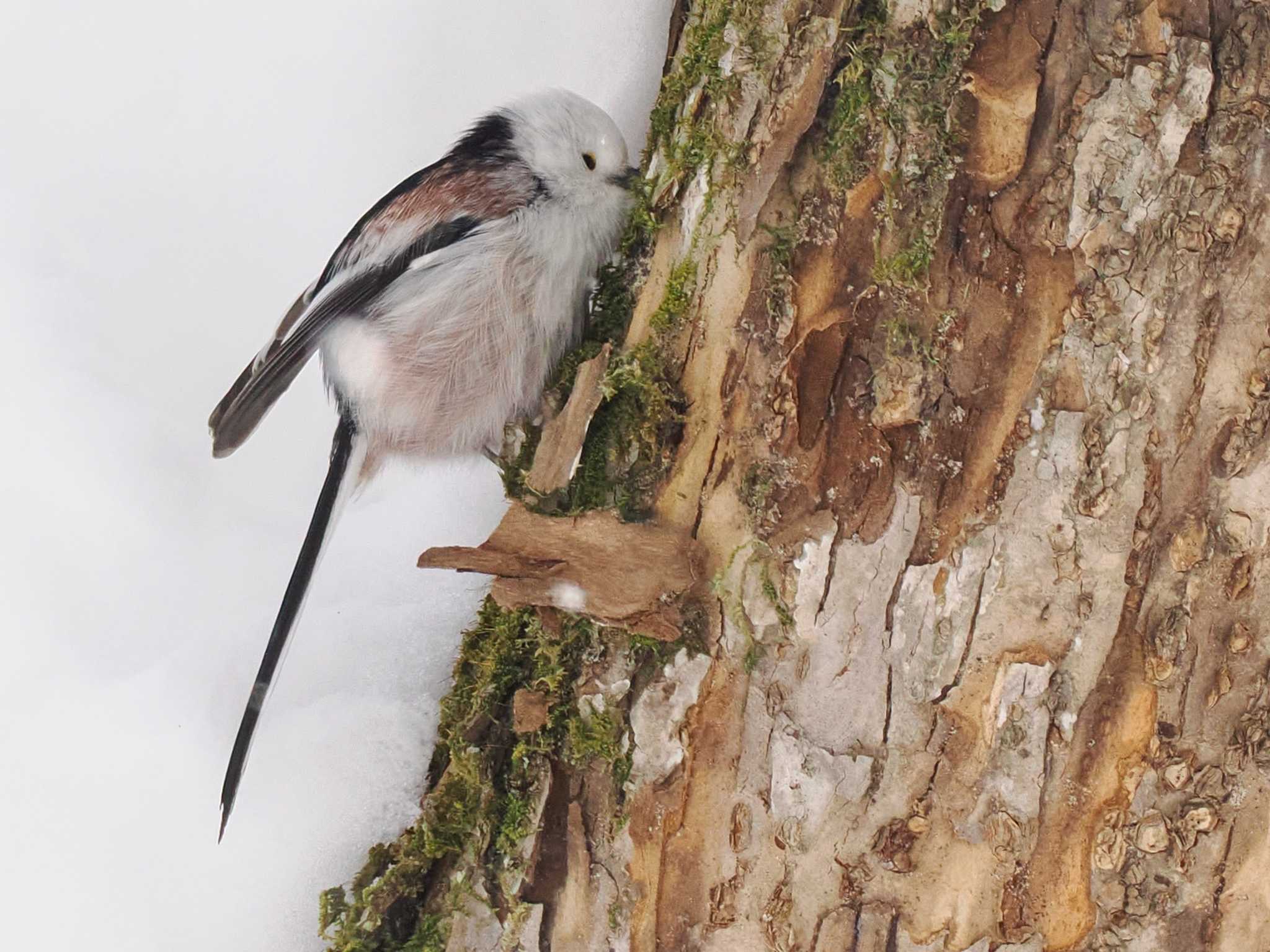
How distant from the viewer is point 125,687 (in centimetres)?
184

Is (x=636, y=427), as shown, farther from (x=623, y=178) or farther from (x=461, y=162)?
(x=461, y=162)

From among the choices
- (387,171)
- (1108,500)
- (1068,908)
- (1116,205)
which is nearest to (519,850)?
(1068,908)

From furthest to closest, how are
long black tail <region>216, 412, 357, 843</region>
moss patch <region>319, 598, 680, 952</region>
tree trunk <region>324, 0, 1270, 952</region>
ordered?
long black tail <region>216, 412, 357, 843</region>
moss patch <region>319, 598, 680, 952</region>
tree trunk <region>324, 0, 1270, 952</region>

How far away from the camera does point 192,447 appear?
2.01 meters

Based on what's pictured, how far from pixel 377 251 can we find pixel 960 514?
1.23 m

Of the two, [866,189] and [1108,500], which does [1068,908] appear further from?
[866,189]

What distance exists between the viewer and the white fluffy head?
6.17 feet

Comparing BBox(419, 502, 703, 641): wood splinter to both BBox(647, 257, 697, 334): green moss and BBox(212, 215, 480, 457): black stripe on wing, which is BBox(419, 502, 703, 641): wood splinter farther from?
BBox(212, 215, 480, 457): black stripe on wing

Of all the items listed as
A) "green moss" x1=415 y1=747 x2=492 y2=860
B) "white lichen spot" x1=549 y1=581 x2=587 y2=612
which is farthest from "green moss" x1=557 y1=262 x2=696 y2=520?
"green moss" x1=415 y1=747 x2=492 y2=860

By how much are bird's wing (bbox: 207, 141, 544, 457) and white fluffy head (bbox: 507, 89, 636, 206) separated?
0.14 feet

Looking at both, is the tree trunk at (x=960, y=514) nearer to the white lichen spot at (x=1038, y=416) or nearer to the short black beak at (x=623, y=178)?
the white lichen spot at (x=1038, y=416)

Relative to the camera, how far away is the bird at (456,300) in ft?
5.98

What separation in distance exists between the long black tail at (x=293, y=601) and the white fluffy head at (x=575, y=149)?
2.13 feet

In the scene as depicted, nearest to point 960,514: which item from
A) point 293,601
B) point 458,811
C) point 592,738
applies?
point 592,738
